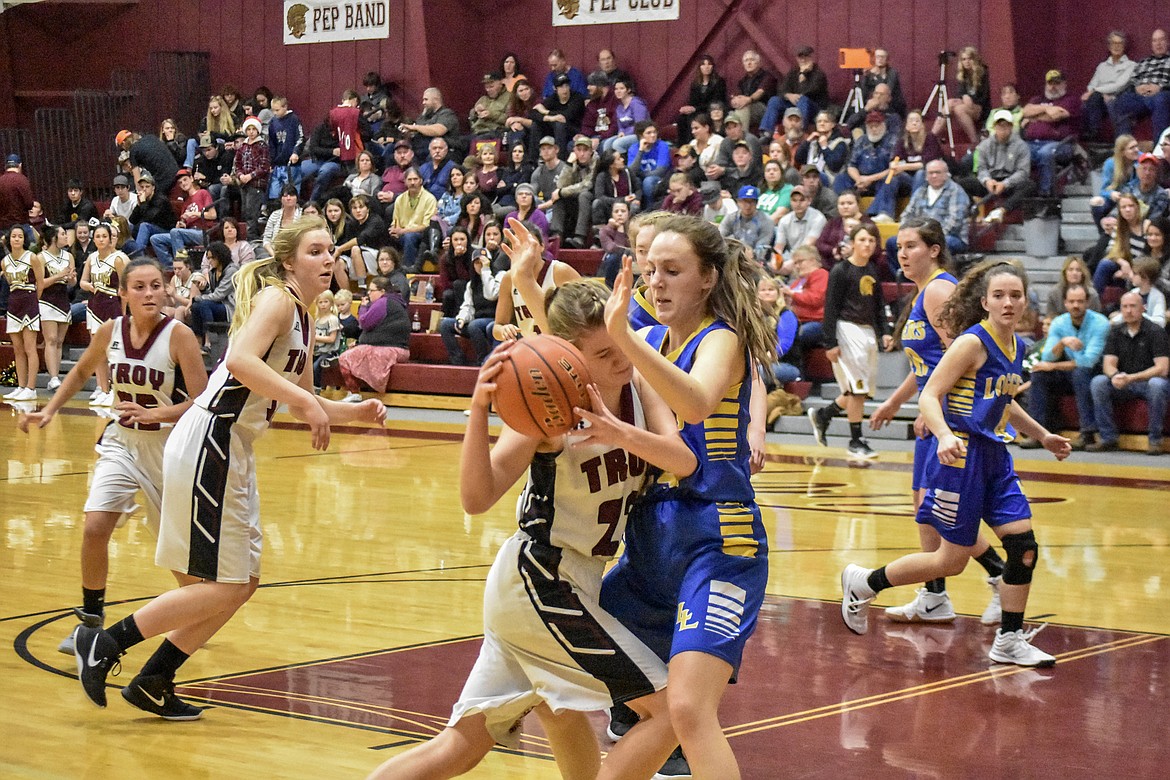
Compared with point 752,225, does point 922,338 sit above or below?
below

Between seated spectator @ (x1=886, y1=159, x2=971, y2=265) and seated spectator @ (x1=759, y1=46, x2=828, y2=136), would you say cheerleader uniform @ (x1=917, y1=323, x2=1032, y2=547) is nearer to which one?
seated spectator @ (x1=886, y1=159, x2=971, y2=265)

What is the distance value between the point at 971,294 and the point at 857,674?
150 cm

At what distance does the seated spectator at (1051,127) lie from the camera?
13.4m

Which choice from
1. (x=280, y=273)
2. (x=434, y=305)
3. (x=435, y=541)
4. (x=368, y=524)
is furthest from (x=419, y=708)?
(x=434, y=305)

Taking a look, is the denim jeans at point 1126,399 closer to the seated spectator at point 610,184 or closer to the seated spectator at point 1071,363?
the seated spectator at point 1071,363

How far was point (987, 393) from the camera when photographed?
5.40m

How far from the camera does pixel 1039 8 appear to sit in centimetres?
1570

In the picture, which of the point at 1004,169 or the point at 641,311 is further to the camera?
the point at 1004,169

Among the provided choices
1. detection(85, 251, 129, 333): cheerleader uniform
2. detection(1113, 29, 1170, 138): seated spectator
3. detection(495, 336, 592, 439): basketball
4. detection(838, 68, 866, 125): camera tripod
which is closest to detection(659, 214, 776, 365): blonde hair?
detection(495, 336, 592, 439): basketball

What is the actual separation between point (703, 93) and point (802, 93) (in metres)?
1.28

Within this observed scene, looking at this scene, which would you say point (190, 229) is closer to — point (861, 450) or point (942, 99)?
point (942, 99)

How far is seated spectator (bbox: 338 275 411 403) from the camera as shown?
14.7m

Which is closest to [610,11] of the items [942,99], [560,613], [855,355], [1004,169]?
[942,99]

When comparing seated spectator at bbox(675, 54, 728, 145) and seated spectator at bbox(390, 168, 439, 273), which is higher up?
seated spectator at bbox(675, 54, 728, 145)
